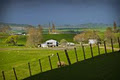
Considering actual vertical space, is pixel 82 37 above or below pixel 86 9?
below

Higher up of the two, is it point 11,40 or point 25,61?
point 11,40

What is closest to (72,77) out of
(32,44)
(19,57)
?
(19,57)

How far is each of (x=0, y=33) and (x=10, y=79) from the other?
22539 millimetres

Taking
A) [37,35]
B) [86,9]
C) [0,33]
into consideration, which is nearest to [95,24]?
[86,9]

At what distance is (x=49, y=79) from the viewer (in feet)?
17.3

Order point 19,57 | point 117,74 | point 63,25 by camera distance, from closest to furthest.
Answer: point 117,74 → point 19,57 → point 63,25

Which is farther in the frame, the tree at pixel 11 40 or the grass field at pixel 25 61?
the tree at pixel 11 40

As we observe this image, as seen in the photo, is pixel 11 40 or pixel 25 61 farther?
pixel 11 40

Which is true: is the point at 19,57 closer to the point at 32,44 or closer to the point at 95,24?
the point at 32,44

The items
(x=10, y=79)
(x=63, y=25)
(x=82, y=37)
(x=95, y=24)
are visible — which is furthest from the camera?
(x=63, y=25)

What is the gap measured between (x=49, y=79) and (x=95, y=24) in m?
44.9

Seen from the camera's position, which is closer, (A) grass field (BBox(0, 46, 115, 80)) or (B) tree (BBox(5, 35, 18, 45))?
(A) grass field (BBox(0, 46, 115, 80))

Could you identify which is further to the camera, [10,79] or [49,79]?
[10,79]

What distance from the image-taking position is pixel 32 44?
28922mm
